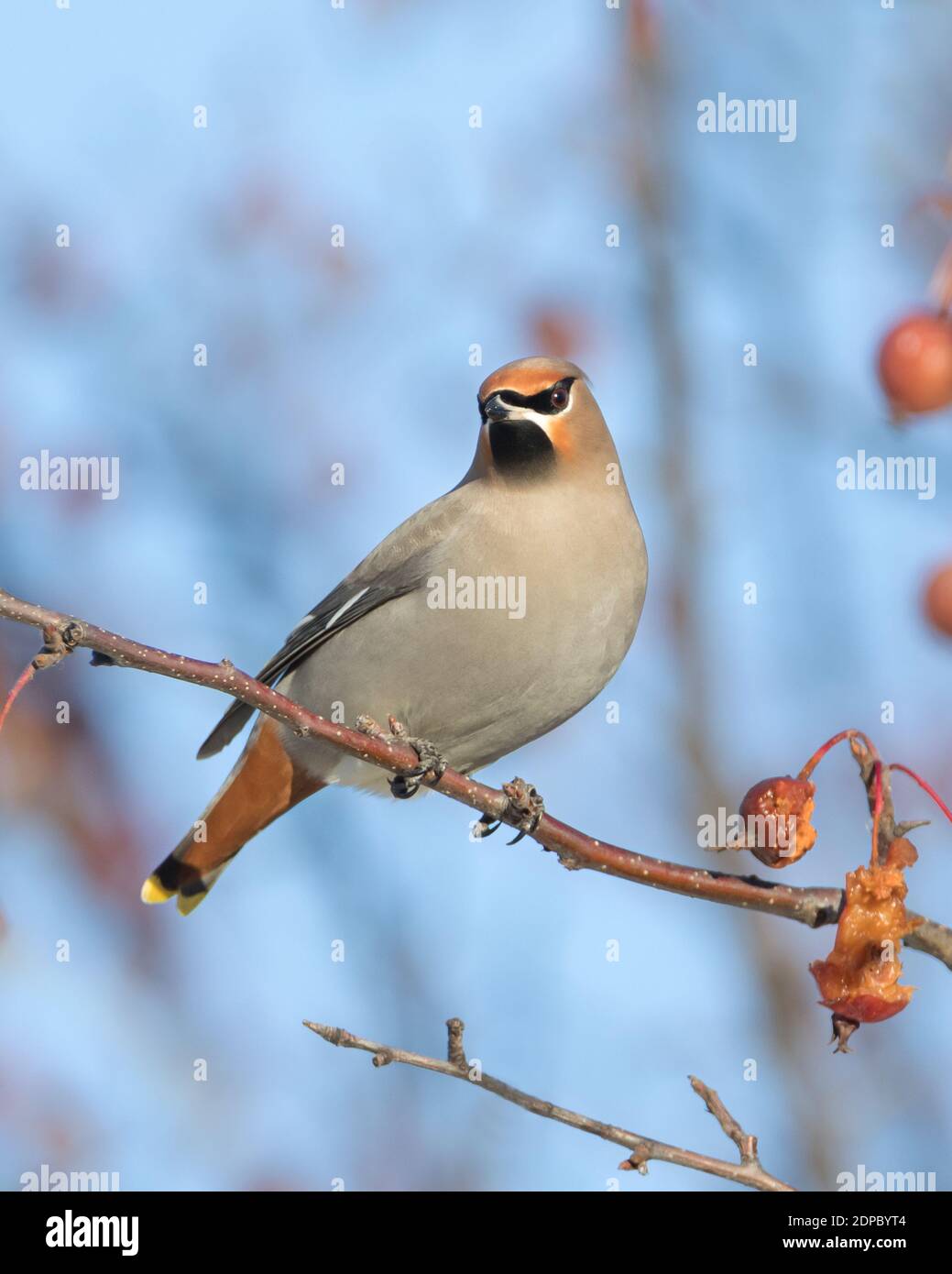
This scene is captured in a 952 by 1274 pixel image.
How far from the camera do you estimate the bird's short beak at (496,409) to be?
16.9 feet

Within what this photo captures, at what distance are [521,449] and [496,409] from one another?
16cm

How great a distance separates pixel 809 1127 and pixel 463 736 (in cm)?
291

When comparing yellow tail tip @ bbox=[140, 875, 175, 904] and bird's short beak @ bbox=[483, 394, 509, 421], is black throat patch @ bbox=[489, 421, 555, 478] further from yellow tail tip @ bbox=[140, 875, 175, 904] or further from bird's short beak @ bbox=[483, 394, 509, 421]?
yellow tail tip @ bbox=[140, 875, 175, 904]

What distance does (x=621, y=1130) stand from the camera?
2.90 meters

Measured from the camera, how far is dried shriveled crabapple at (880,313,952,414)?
3021mm

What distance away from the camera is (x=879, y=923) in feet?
10.9

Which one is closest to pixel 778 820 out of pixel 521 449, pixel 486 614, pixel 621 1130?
pixel 621 1130

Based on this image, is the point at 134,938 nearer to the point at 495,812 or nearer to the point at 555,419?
the point at 555,419

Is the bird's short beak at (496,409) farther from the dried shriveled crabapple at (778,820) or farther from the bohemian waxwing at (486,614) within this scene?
the dried shriveled crabapple at (778,820)

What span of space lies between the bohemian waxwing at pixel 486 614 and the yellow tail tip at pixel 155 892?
0.38 metres

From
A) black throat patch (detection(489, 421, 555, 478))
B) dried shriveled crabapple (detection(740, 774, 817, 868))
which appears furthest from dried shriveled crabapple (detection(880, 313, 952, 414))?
black throat patch (detection(489, 421, 555, 478))

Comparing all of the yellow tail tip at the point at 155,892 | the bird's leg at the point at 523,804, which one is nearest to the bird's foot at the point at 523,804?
the bird's leg at the point at 523,804

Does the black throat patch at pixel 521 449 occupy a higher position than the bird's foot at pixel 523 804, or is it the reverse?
the black throat patch at pixel 521 449

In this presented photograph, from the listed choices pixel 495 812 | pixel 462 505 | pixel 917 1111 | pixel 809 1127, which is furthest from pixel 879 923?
pixel 917 1111
